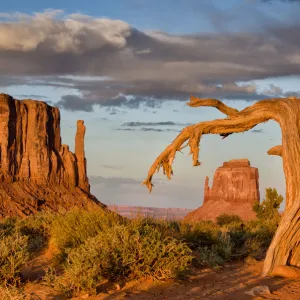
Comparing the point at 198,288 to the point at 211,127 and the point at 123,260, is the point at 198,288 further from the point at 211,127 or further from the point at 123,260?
the point at 211,127

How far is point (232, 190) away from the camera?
10081 cm

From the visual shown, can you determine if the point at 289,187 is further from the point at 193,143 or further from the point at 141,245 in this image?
the point at 141,245

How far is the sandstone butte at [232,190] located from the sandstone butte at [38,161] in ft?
67.3

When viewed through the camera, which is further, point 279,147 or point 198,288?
point 279,147

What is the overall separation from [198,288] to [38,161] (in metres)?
90.2

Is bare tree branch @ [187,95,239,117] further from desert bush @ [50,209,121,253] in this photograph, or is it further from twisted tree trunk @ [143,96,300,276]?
desert bush @ [50,209,121,253]

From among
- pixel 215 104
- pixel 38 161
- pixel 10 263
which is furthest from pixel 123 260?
pixel 38 161

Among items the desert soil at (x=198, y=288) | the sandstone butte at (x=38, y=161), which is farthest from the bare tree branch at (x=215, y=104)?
the sandstone butte at (x=38, y=161)

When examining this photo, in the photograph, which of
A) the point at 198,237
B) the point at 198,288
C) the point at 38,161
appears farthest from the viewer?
the point at 38,161

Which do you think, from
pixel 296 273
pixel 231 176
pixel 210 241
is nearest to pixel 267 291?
pixel 296 273

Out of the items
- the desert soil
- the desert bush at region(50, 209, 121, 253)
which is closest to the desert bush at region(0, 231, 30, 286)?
the desert soil

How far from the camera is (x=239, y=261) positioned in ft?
49.2

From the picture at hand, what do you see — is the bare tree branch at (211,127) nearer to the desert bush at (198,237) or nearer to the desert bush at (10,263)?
the desert bush at (198,237)

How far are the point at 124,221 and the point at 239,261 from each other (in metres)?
3.30
